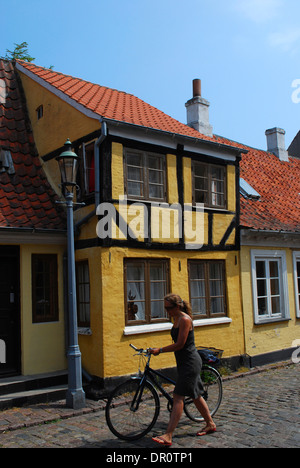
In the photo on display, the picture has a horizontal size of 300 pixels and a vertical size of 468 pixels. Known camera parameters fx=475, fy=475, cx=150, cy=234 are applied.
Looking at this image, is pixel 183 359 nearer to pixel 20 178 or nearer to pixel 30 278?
pixel 30 278

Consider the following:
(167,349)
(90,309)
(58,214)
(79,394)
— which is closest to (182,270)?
(90,309)

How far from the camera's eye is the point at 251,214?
1207 centimetres

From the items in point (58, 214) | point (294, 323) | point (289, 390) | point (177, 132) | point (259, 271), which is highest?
point (177, 132)

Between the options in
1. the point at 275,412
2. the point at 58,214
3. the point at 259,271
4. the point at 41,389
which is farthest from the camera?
the point at 259,271

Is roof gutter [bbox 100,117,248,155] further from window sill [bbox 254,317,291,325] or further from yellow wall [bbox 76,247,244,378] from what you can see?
window sill [bbox 254,317,291,325]

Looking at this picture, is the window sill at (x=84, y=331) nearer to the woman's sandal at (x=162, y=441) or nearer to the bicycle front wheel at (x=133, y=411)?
the bicycle front wheel at (x=133, y=411)

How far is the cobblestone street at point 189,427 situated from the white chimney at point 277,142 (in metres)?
11.5

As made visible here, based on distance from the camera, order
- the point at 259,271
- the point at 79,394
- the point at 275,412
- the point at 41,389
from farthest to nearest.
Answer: the point at 259,271 < the point at 41,389 < the point at 79,394 < the point at 275,412

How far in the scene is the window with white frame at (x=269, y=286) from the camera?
450 inches

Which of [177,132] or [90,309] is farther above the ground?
[177,132]

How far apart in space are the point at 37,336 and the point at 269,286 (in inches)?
235

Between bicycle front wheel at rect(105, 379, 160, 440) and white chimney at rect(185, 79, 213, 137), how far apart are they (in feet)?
32.2
